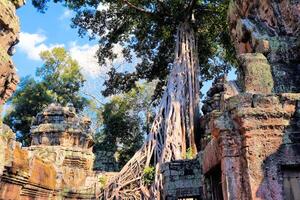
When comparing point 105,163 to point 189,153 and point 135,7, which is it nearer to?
point 135,7

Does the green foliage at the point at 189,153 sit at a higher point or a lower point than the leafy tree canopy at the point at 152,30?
lower

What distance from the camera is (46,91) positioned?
19.2m

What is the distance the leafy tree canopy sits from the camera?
38.5 ft

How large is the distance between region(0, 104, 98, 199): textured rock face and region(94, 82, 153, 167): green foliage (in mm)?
8103

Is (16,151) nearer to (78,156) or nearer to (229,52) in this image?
(78,156)

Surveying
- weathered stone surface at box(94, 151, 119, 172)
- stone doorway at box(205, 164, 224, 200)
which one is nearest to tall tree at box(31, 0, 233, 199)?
weathered stone surface at box(94, 151, 119, 172)

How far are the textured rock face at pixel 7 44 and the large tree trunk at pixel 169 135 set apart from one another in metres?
4.29

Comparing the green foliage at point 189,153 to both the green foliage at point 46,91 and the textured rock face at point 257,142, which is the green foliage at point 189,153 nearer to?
the textured rock face at point 257,142

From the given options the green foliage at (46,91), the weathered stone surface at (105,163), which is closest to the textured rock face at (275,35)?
the weathered stone surface at (105,163)

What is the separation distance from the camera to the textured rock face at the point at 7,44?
364 centimetres

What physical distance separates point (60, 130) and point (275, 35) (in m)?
6.17

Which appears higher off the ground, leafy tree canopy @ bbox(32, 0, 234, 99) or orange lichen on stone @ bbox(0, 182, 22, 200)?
leafy tree canopy @ bbox(32, 0, 234, 99)

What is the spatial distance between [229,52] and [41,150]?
25.0 ft

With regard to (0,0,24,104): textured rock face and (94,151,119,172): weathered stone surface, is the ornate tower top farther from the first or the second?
(94,151,119,172): weathered stone surface
